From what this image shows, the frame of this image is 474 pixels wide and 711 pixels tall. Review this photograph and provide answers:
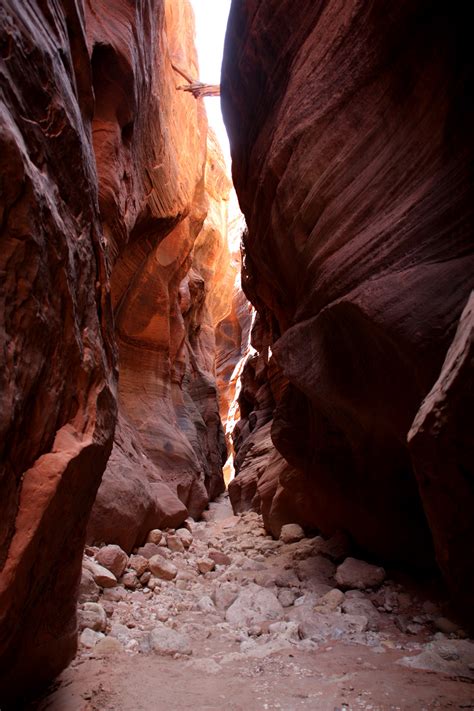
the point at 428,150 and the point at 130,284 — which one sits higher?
the point at 130,284

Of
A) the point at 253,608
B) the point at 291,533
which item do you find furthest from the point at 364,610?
the point at 291,533

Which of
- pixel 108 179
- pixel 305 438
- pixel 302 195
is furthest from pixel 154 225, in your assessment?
pixel 305 438

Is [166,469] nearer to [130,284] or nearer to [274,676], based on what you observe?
[130,284]

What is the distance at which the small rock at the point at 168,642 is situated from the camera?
11.5ft

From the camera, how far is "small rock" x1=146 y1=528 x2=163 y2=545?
22.4 feet

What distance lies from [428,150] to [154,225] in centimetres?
733

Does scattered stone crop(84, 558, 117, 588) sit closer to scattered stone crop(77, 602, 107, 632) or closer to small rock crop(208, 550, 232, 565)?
scattered stone crop(77, 602, 107, 632)

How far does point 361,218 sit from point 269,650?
419 centimetres

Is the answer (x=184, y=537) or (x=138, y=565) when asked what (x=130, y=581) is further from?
(x=184, y=537)

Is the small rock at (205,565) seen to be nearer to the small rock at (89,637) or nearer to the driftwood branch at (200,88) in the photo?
the small rock at (89,637)

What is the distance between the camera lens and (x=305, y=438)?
7.34 metres

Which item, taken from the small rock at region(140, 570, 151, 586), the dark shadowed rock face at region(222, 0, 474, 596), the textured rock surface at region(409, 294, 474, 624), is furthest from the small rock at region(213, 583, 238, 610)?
the textured rock surface at region(409, 294, 474, 624)

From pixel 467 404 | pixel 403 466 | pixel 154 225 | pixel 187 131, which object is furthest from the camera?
pixel 187 131

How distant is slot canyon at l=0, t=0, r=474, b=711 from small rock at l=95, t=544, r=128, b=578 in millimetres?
25
